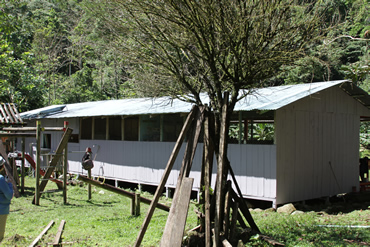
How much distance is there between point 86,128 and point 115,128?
194 cm

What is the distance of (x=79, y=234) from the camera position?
25.9 feet

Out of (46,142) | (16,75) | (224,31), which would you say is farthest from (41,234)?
(16,75)

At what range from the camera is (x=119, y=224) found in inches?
354

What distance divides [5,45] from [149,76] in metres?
13.2

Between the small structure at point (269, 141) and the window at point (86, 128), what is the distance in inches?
1.7

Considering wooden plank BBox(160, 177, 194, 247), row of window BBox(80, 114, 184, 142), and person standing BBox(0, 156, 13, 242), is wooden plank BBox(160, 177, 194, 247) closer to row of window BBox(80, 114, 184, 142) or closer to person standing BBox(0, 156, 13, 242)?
person standing BBox(0, 156, 13, 242)

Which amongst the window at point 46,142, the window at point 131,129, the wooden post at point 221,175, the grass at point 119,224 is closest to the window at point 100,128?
the window at point 131,129

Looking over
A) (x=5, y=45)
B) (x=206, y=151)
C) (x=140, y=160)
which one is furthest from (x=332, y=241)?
(x=5, y=45)

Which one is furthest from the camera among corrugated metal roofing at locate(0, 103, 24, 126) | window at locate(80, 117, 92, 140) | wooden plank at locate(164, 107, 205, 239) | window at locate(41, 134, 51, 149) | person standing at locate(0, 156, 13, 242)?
window at locate(41, 134, 51, 149)

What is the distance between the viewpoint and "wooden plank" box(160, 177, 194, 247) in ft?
18.8

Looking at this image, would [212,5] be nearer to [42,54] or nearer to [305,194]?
[305,194]

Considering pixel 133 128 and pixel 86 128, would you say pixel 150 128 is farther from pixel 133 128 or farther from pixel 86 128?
pixel 86 128

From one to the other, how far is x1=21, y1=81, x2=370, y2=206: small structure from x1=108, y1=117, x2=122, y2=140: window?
0.04m

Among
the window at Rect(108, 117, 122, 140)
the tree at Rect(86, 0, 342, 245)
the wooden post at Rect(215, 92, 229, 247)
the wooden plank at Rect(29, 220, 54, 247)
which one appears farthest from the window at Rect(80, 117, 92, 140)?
the wooden post at Rect(215, 92, 229, 247)
